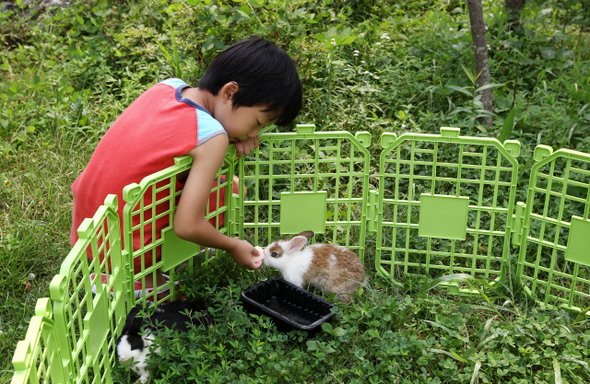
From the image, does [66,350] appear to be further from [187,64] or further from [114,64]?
[114,64]

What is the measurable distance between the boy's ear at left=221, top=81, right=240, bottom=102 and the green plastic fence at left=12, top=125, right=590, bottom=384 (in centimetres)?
30

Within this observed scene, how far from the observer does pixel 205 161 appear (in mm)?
2723

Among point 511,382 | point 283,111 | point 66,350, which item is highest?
point 283,111

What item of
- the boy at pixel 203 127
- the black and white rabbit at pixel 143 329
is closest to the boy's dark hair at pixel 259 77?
the boy at pixel 203 127

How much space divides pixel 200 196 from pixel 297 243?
2.37ft

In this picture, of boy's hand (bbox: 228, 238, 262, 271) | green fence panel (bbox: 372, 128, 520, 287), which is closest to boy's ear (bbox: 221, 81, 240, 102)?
boy's hand (bbox: 228, 238, 262, 271)

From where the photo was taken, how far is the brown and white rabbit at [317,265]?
10.2 feet

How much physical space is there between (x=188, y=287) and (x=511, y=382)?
5.10 ft

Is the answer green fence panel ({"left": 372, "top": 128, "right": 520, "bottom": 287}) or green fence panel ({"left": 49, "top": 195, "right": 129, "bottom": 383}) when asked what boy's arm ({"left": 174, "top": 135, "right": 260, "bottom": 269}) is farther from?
green fence panel ({"left": 372, "top": 128, "right": 520, "bottom": 287})

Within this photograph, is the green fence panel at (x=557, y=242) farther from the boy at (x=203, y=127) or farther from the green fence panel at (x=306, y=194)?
the boy at (x=203, y=127)

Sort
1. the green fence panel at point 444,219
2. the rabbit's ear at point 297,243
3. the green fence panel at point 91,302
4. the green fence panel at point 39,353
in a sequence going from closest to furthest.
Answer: the green fence panel at point 39,353, the green fence panel at point 91,302, the green fence panel at point 444,219, the rabbit's ear at point 297,243

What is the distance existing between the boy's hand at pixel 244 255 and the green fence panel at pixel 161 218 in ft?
0.62

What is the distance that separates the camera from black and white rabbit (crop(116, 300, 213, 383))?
245 centimetres

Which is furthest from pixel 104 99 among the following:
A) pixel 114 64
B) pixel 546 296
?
pixel 546 296
